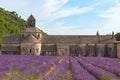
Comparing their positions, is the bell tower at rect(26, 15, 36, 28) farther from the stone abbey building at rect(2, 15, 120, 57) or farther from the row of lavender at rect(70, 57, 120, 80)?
the row of lavender at rect(70, 57, 120, 80)

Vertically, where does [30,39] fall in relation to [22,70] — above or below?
above

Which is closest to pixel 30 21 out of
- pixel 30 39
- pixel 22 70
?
pixel 30 39

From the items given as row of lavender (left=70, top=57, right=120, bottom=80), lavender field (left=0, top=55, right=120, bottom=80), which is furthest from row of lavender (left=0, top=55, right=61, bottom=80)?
row of lavender (left=70, top=57, right=120, bottom=80)

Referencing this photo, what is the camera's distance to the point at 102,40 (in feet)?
232

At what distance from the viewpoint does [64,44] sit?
233 ft

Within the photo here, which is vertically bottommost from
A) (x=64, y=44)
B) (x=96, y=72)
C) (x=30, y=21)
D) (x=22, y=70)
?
(x=22, y=70)

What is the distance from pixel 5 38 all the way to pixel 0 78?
62.0 meters

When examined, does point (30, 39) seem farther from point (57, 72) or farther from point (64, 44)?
point (57, 72)

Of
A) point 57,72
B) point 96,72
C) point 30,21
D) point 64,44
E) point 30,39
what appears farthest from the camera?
point 30,21

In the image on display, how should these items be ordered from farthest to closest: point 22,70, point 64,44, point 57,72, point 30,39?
point 64,44 → point 30,39 → point 22,70 → point 57,72

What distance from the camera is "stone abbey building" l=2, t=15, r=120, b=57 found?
69.2 metres

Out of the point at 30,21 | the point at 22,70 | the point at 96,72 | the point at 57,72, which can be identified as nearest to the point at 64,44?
the point at 30,21

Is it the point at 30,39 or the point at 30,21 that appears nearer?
the point at 30,39

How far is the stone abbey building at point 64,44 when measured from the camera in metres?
69.2
